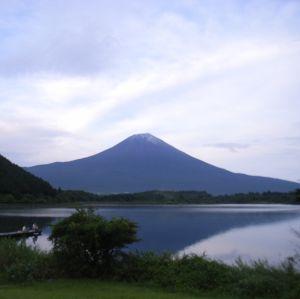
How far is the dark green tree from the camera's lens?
12172 mm

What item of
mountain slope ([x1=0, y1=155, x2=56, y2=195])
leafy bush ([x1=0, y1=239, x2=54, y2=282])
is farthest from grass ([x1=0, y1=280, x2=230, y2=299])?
mountain slope ([x1=0, y1=155, x2=56, y2=195])

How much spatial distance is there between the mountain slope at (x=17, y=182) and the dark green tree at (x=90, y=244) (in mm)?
90350

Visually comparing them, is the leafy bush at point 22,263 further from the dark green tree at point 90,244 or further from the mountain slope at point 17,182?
the mountain slope at point 17,182

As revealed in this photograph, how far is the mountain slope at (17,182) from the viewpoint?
10044 centimetres

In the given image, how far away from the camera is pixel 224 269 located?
1159 centimetres

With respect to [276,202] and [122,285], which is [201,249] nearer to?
[122,285]

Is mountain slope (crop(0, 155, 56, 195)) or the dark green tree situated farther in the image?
mountain slope (crop(0, 155, 56, 195))

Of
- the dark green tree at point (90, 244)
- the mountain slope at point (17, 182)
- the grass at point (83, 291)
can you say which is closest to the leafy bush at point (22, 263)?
the dark green tree at point (90, 244)

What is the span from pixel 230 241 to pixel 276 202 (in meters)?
87.9

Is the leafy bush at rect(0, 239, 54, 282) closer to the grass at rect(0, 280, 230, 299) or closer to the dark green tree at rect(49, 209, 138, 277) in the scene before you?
the dark green tree at rect(49, 209, 138, 277)

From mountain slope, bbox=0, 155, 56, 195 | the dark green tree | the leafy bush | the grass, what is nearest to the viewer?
the grass

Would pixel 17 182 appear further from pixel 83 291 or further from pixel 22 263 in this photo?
pixel 83 291

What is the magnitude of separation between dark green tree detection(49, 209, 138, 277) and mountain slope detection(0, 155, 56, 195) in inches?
3557

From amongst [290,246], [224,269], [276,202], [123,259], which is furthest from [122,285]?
[276,202]
